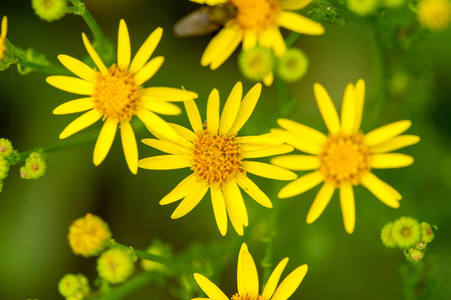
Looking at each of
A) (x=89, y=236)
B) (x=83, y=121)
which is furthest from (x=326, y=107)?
(x=89, y=236)

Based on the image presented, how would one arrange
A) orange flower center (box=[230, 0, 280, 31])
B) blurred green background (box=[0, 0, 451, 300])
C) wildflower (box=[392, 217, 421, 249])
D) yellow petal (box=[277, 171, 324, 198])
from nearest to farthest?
1. yellow petal (box=[277, 171, 324, 198])
2. wildflower (box=[392, 217, 421, 249])
3. orange flower center (box=[230, 0, 280, 31])
4. blurred green background (box=[0, 0, 451, 300])

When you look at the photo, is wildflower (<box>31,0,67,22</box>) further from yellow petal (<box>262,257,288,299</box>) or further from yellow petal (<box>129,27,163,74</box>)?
yellow petal (<box>262,257,288,299</box>)

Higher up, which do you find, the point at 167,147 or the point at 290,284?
the point at 167,147

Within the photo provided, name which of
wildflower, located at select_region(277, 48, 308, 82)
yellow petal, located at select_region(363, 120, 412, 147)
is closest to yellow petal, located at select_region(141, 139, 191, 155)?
wildflower, located at select_region(277, 48, 308, 82)

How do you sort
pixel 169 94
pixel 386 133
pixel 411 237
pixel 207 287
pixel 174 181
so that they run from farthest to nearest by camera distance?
pixel 174 181, pixel 207 287, pixel 169 94, pixel 411 237, pixel 386 133

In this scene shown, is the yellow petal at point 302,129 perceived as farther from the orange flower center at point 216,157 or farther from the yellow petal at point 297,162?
the orange flower center at point 216,157

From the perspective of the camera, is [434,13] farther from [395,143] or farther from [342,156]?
[342,156]

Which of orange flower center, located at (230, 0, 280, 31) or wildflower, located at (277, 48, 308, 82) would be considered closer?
orange flower center, located at (230, 0, 280, 31)
